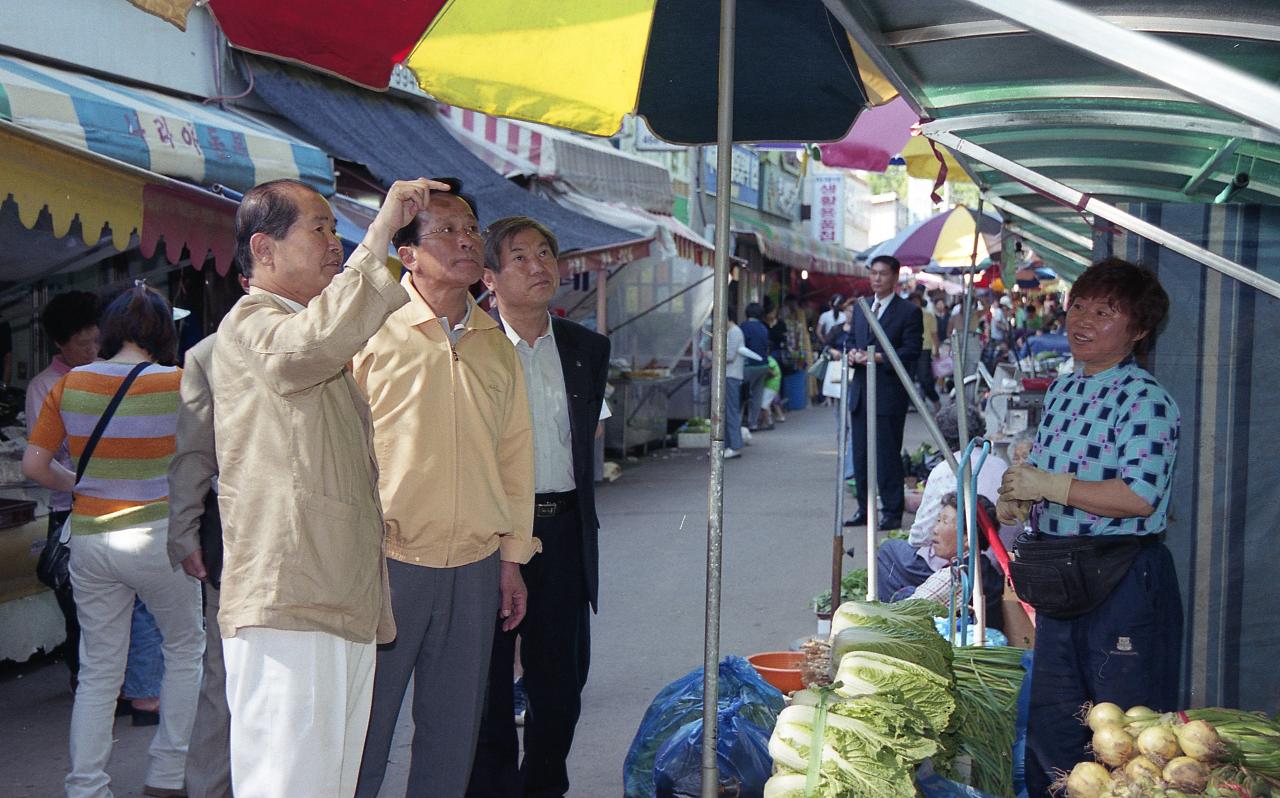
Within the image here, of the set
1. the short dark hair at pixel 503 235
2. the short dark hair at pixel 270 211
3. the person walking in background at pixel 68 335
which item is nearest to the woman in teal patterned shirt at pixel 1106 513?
the short dark hair at pixel 503 235

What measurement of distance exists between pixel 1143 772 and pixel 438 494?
200 cm

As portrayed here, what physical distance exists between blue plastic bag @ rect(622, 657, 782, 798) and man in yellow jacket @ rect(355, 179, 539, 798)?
0.71m

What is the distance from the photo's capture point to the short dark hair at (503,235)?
4.27 m

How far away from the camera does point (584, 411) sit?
440 cm

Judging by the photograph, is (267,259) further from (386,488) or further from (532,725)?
(532,725)

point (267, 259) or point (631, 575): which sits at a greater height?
point (267, 259)

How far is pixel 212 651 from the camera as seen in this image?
4.00m

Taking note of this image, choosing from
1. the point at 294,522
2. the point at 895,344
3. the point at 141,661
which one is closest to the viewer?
the point at 294,522

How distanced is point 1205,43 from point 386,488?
244cm

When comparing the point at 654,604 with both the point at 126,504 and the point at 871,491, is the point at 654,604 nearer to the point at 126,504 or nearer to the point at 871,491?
the point at 871,491

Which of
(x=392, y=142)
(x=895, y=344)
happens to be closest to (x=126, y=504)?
(x=895, y=344)

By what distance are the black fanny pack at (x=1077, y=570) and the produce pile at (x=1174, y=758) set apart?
A: 0.45m

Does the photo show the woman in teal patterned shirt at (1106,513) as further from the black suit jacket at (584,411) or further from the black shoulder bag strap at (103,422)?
the black shoulder bag strap at (103,422)

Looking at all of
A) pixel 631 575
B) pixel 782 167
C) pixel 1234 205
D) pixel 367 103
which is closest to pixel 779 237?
pixel 782 167
